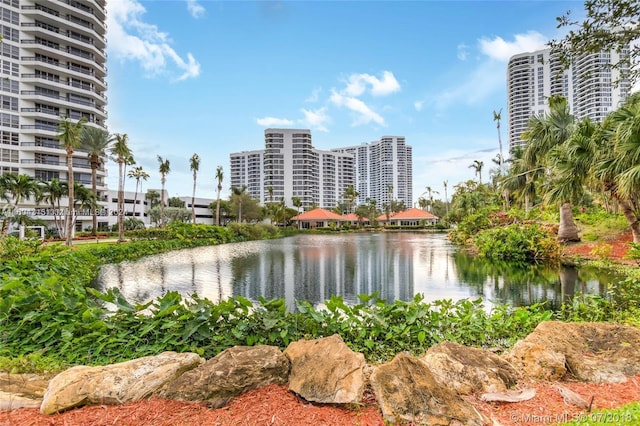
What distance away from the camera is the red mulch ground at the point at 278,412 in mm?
2611

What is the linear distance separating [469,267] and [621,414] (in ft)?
45.4

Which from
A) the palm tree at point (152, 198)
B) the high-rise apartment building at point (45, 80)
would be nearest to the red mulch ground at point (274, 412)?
the high-rise apartment building at point (45, 80)

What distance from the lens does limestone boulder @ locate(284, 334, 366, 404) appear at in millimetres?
2930

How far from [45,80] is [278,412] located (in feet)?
172

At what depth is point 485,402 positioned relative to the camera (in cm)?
294

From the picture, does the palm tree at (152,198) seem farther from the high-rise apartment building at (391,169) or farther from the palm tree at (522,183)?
the high-rise apartment building at (391,169)

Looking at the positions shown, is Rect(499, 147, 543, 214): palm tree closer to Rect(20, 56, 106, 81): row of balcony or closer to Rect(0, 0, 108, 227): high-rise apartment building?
Rect(0, 0, 108, 227): high-rise apartment building

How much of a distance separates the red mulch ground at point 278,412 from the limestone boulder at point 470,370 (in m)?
0.18

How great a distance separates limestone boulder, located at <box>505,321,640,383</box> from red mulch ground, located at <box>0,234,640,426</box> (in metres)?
0.37

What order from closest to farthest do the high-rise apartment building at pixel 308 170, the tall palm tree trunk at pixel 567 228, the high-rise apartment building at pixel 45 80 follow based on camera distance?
the tall palm tree trunk at pixel 567 228, the high-rise apartment building at pixel 45 80, the high-rise apartment building at pixel 308 170

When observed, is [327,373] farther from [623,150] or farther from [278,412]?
[623,150]

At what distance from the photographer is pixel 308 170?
109 meters

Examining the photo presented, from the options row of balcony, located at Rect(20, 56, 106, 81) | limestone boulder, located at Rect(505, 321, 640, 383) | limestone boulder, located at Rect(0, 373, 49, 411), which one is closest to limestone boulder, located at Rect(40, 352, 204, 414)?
limestone boulder, located at Rect(0, 373, 49, 411)

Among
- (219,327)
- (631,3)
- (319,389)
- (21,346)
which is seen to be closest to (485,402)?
(319,389)
